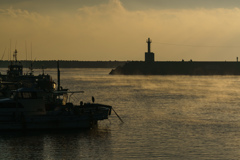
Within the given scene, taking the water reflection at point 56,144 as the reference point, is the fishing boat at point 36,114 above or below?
above

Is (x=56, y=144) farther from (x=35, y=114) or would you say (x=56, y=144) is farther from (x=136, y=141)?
(x=136, y=141)

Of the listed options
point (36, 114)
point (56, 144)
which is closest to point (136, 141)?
point (56, 144)

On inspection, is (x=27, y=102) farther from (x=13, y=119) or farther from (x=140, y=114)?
(x=140, y=114)

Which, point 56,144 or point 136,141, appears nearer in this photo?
point 56,144

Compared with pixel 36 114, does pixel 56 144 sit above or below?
below

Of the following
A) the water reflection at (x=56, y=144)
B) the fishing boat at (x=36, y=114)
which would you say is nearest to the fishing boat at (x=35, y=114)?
the fishing boat at (x=36, y=114)

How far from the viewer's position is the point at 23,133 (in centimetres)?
5112

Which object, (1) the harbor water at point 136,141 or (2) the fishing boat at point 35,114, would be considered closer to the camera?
(1) the harbor water at point 136,141

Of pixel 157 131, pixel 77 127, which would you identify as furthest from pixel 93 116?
pixel 157 131

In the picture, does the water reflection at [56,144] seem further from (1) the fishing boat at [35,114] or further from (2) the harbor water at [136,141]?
(1) the fishing boat at [35,114]

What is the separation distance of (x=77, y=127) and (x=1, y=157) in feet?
44.9

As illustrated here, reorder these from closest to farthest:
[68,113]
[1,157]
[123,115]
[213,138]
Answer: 1. [1,157]
2. [213,138]
3. [68,113]
4. [123,115]

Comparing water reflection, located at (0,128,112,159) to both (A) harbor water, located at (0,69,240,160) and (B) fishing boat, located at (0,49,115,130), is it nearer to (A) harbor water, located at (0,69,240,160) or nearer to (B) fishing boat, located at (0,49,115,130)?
(A) harbor water, located at (0,69,240,160)

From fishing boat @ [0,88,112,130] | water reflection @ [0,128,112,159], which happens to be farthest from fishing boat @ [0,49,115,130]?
water reflection @ [0,128,112,159]
